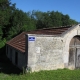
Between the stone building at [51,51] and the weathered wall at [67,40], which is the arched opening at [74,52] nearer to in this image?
the stone building at [51,51]

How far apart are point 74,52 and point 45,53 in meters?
3.27

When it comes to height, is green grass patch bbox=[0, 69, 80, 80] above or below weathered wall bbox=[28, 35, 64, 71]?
below

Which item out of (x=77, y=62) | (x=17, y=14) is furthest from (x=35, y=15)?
(x=77, y=62)

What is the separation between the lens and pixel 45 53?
53.3 ft

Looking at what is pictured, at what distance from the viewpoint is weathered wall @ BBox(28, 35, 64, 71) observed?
613 inches

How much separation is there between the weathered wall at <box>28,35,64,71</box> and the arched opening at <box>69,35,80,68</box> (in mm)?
1185

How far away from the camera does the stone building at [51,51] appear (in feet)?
51.0

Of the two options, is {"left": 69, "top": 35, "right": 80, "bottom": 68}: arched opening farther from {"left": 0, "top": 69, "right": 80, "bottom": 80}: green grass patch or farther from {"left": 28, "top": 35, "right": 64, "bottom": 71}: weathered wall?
{"left": 0, "top": 69, "right": 80, "bottom": 80}: green grass patch

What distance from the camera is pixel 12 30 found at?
38031 millimetres

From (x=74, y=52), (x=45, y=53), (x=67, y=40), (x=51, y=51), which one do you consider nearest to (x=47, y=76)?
(x=45, y=53)

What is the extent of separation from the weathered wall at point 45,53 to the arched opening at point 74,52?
119 centimetres

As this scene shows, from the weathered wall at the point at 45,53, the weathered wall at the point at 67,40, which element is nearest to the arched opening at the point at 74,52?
the weathered wall at the point at 67,40

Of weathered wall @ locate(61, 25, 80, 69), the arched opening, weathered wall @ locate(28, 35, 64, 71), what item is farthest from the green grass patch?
the arched opening

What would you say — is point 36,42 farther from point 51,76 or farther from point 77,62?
point 77,62
